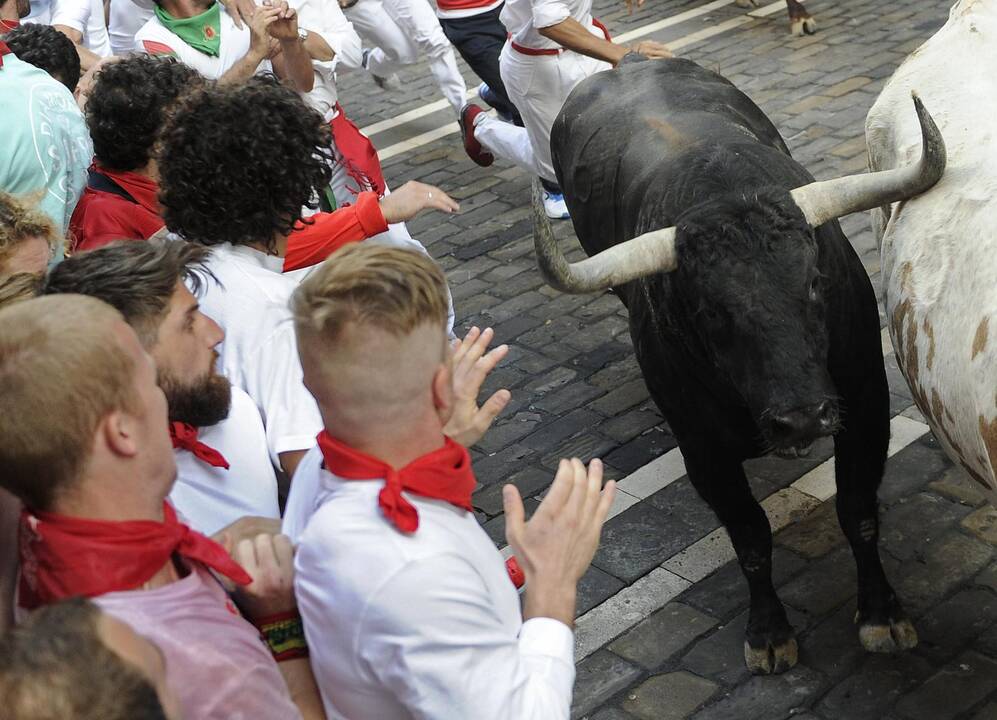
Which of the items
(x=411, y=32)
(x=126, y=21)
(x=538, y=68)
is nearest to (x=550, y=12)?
(x=538, y=68)

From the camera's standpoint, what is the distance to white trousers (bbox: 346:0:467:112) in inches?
363

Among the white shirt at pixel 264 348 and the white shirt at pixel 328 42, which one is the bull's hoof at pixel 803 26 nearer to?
the white shirt at pixel 328 42

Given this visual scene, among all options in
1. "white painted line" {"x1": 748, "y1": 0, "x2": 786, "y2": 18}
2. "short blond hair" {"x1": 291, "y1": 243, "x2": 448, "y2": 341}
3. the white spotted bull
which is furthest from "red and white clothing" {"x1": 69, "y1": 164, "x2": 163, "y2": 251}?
"white painted line" {"x1": 748, "y1": 0, "x2": 786, "y2": 18}

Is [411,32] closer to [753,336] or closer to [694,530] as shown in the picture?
[694,530]

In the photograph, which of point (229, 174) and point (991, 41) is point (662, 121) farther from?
point (229, 174)

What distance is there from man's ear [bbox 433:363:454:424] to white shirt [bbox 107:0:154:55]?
5.29 metres

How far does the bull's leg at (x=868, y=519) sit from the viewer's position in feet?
13.8

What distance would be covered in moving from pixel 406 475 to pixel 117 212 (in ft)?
8.16

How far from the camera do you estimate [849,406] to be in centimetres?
426

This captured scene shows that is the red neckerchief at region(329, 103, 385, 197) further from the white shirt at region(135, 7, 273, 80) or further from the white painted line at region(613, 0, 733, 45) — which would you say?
the white painted line at region(613, 0, 733, 45)

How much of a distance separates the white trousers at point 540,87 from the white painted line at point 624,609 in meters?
3.41

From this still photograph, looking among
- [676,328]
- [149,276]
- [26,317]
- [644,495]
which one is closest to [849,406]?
[676,328]

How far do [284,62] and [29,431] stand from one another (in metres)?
4.10

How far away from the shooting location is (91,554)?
2086mm
